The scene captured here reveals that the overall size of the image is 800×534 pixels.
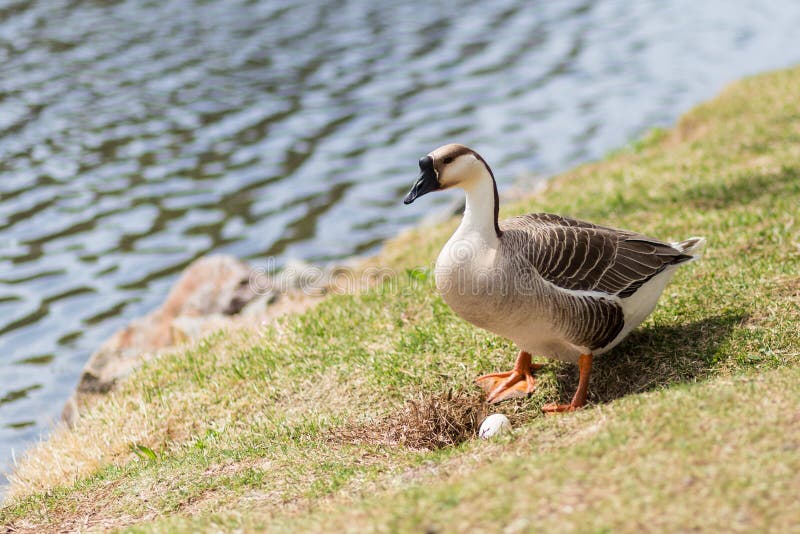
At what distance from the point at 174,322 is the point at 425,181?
5181 mm

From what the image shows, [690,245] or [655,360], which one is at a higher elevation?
[690,245]

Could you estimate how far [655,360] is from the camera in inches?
227

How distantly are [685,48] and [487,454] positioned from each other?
1902cm

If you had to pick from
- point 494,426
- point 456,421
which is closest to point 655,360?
point 494,426

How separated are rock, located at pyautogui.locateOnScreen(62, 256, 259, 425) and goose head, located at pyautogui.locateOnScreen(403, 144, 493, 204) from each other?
398 centimetres

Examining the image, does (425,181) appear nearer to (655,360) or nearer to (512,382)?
(512,382)

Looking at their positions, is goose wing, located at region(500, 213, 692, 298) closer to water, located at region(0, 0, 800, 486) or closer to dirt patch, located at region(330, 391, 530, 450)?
dirt patch, located at region(330, 391, 530, 450)

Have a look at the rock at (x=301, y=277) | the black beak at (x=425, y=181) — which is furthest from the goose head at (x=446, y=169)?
the rock at (x=301, y=277)

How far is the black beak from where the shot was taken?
5.19 metres

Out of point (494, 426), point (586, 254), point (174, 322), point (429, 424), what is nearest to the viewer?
point (494, 426)

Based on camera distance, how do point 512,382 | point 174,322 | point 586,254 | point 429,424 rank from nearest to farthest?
point 429,424 → point 586,254 → point 512,382 → point 174,322

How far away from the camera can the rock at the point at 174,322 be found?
825cm

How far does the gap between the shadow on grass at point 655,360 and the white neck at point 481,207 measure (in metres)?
1.33

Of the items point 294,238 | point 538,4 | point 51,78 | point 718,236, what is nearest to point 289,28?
point 51,78
